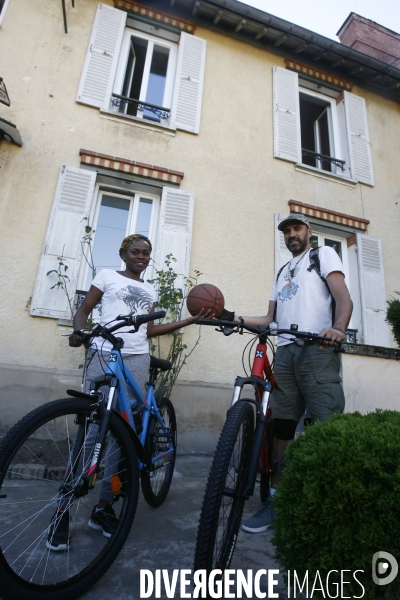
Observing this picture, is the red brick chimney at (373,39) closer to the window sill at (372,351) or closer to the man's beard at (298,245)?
the window sill at (372,351)

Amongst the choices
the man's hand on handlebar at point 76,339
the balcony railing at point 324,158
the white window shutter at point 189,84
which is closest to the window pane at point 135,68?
the white window shutter at point 189,84

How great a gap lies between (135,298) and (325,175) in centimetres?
498

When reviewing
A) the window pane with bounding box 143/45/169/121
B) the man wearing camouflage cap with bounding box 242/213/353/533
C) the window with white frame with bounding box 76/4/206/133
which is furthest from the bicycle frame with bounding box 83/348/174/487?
the window pane with bounding box 143/45/169/121

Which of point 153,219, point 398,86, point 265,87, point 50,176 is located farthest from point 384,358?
point 398,86

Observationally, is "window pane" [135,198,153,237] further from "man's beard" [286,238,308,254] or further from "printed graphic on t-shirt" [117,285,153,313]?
"man's beard" [286,238,308,254]

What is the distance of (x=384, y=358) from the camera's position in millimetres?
3840

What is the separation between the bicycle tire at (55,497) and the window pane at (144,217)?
150 inches

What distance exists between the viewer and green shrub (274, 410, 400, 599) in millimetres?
1094

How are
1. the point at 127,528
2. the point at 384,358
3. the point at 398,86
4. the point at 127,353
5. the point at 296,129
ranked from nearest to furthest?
the point at 127,528 < the point at 127,353 < the point at 384,358 < the point at 296,129 < the point at 398,86

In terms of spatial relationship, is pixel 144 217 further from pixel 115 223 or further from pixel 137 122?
pixel 137 122

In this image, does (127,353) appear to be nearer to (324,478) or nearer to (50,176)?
(324,478)

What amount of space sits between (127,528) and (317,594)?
821 mm

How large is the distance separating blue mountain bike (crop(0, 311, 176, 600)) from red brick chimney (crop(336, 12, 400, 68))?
9.71 metres

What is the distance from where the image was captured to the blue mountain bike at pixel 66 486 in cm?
143
